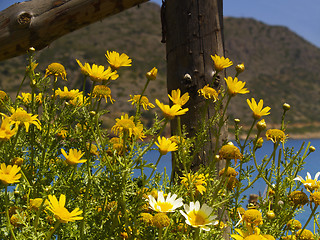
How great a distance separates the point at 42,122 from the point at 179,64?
0.91 metres

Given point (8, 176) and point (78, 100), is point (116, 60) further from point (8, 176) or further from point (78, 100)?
point (8, 176)

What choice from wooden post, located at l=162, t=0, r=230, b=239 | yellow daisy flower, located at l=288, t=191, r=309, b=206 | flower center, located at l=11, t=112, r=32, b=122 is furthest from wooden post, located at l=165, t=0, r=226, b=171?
flower center, located at l=11, t=112, r=32, b=122

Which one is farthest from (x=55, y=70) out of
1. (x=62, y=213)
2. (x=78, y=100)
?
(x=62, y=213)

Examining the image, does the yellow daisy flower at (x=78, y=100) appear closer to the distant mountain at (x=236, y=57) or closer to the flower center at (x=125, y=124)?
the flower center at (x=125, y=124)

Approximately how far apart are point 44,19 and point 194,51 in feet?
3.22

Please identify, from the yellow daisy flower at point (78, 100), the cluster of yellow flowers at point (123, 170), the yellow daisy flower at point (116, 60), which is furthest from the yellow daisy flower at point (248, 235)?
the yellow daisy flower at point (78, 100)

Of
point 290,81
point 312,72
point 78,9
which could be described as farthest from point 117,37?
point 78,9

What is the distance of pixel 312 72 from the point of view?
68688mm

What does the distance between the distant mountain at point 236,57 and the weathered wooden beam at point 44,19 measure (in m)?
24.8

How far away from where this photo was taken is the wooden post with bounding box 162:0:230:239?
6.33ft

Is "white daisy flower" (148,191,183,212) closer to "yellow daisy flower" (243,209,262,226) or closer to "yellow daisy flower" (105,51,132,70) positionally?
"yellow daisy flower" (243,209,262,226)

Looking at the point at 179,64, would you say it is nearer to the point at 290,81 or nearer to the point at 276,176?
the point at 276,176

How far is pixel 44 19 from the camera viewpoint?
2.24 metres

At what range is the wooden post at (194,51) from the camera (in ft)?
6.33
